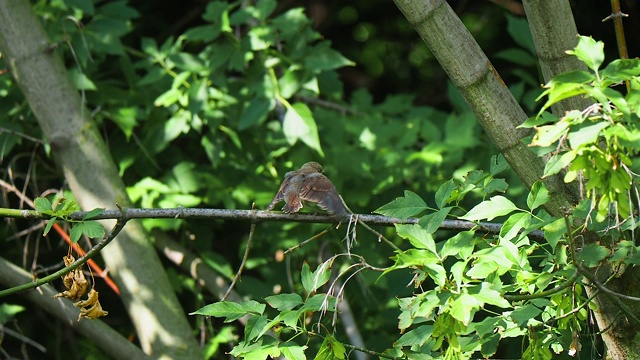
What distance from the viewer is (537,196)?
162 centimetres

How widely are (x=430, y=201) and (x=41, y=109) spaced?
1.56 meters

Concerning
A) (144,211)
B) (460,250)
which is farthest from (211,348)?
(460,250)

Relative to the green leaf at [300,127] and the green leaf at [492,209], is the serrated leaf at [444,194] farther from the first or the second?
the green leaf at [300,127]

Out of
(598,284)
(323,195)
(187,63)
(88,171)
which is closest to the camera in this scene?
(598,284)

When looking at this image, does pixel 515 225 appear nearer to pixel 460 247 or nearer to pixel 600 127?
pixel 460 247

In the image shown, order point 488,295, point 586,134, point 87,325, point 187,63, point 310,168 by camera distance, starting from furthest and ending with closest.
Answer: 1. point 187,63
2. point 87,325
3. point 310,168
4. point 488,295
5. point 586,134

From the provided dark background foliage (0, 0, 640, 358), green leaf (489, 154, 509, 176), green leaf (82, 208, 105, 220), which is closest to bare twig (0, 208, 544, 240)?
green leaf (82, 208, 105, 220)

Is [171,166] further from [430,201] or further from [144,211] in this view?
[144,211]

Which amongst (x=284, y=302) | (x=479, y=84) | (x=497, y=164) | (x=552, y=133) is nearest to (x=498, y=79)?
(x=479, y=84)

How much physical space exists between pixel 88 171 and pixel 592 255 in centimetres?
190

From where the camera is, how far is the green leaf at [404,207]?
173 centimetres

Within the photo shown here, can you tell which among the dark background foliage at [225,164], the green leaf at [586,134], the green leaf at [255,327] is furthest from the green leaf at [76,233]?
the dark background foliage at [225,164]

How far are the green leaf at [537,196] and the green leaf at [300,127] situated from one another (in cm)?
159

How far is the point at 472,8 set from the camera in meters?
5.93
